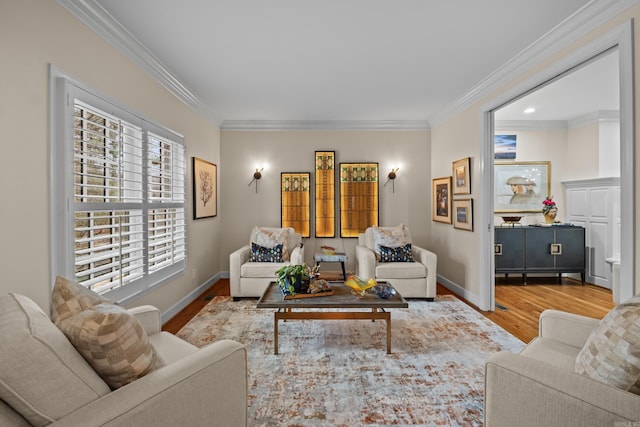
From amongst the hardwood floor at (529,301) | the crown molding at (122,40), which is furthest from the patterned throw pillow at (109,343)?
the hardwood floor at (529,301)

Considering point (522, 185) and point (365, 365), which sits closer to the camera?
point (365, 365)

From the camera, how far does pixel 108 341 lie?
1.10m

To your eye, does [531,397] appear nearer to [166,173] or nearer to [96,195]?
[96,195]

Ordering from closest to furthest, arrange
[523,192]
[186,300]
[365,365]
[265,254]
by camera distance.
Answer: [365,365] → [186,300] → [265,254] → [523,192]

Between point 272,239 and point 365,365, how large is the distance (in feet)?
8.02

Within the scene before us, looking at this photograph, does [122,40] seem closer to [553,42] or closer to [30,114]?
[30,114]

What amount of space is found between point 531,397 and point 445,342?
1.78 meters

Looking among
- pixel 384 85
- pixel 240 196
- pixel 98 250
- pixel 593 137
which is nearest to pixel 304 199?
pixel 240 196

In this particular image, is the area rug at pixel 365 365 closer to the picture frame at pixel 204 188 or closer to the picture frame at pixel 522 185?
the picture frame at pixel 204 188

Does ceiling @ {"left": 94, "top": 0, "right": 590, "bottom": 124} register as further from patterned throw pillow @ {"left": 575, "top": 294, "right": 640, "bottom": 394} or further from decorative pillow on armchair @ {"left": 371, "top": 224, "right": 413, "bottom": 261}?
patterned throw pillow @ {"left": 575, "top": 294, "right": 640, "bottom": 394}

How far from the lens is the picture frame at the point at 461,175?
4.16 metres

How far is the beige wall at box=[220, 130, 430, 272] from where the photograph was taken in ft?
17.7

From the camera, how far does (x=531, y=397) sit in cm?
126

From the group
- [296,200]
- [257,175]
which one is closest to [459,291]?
[296,200]
